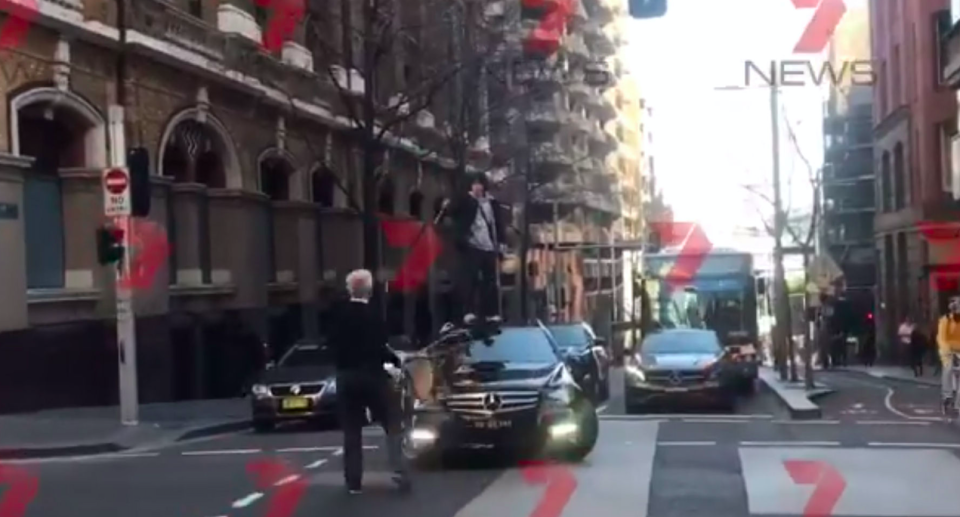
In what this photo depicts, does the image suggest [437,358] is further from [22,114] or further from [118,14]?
[118,14]

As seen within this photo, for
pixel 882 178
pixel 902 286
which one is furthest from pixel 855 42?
pixel 902 286

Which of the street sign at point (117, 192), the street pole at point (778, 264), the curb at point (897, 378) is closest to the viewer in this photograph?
the street sign at point (117, 192)

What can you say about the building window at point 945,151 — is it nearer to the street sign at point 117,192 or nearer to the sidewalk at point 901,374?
the sidewalk at point 901,374

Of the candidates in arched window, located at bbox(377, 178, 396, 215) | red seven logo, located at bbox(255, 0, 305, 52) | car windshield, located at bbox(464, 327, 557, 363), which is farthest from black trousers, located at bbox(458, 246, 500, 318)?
arched window, located at bbox(377, 178, 396, 215)

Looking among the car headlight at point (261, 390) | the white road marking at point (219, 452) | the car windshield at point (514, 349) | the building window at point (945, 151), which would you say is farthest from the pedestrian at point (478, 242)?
the building window at point (945, 151)

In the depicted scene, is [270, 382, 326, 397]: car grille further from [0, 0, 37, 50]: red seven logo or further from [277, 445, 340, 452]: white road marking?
[0, 0, 37, 50]: red seven logo

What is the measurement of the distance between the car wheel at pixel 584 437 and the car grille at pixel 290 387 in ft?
29.0

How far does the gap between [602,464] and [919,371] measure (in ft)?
109

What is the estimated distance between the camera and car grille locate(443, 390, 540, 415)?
15133 mm

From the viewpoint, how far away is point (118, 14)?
2773 cm

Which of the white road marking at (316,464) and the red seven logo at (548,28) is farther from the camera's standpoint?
the red seven logo at (548,28)

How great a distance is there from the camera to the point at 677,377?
25.9 m

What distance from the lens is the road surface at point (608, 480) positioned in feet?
40.9

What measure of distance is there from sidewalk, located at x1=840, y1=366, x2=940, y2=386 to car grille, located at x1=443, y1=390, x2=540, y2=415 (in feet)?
90.0
